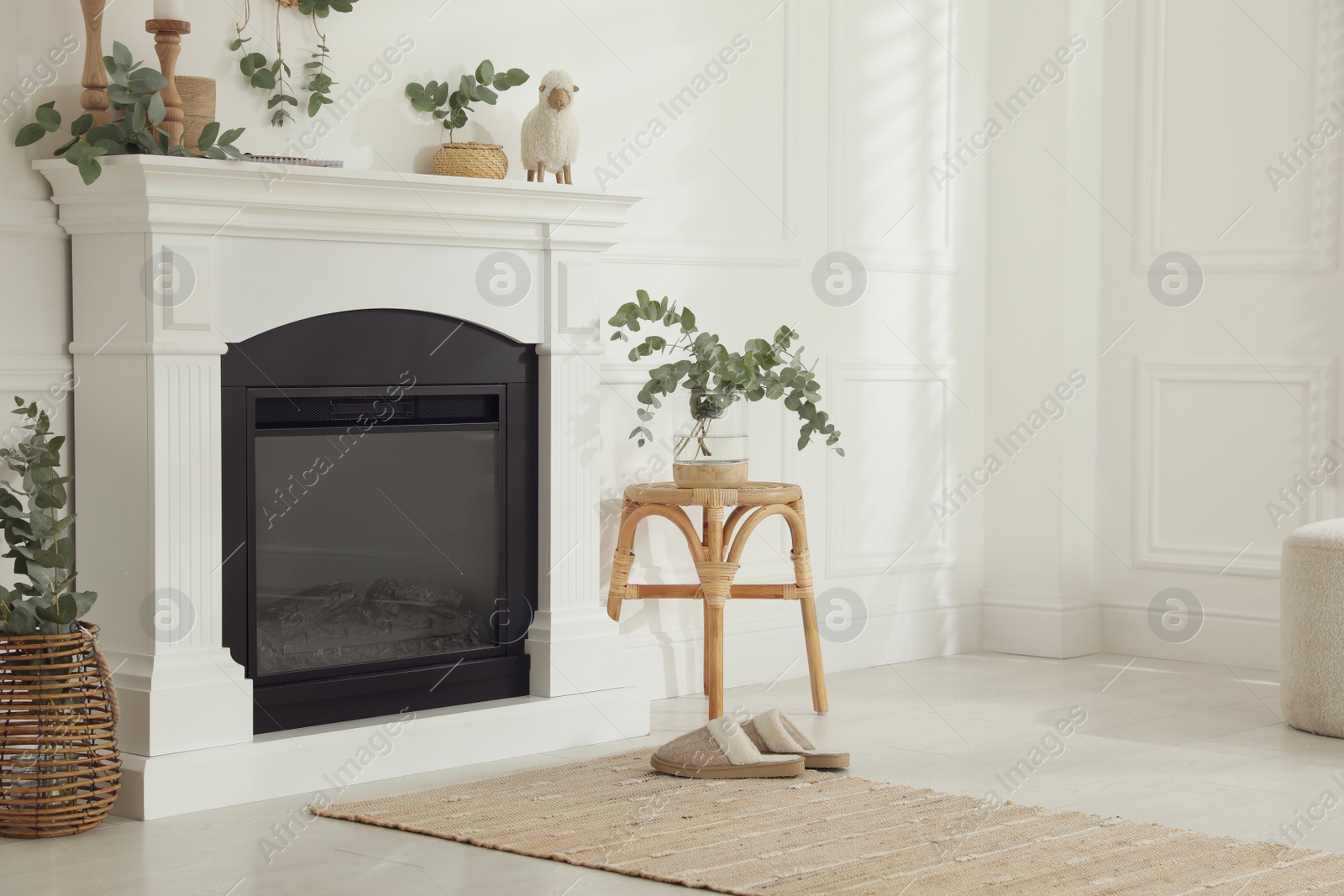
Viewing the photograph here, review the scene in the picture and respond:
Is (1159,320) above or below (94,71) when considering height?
below

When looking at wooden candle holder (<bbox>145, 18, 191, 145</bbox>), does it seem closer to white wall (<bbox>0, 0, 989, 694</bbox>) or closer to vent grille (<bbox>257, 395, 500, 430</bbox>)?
white wall (<bbox>0, 0, 989, 694</bbox>)

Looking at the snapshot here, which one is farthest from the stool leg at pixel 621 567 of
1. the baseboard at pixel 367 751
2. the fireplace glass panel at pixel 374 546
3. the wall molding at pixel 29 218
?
the wall molding at pixel 29 218

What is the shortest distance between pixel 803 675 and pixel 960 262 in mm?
1507

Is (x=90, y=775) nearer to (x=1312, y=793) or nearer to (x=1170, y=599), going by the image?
(x=1312, y=793)

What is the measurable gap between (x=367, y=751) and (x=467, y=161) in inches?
55.4

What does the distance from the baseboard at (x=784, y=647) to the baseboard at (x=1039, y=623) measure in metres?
0.06

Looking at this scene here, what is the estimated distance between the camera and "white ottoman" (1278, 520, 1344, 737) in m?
3.92

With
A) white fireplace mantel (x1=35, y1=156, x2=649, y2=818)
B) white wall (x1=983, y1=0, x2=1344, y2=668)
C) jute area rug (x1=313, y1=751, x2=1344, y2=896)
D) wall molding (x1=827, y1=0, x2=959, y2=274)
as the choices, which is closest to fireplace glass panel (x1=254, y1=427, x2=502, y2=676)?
white fireplace mantel (x1=35, y1=156, x2=649, y2=818)

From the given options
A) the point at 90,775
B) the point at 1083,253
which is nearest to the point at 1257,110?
the point at 1083,253

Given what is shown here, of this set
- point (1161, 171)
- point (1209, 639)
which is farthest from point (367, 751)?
point (1161, 171)

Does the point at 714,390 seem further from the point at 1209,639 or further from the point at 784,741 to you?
the point at 1209,639

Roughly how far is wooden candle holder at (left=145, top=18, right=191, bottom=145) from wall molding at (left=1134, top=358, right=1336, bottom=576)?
3.21 m

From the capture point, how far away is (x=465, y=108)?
3951mm

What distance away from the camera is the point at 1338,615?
3.92 m
